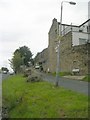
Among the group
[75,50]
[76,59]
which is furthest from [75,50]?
[76,59]

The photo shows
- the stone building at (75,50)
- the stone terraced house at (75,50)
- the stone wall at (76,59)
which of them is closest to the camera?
the stone wall at (76,59)

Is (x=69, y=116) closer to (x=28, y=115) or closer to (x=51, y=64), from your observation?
(x=28, y=115)

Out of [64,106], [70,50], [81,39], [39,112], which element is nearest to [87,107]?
[64,106]

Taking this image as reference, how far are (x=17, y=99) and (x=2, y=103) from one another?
1170mm

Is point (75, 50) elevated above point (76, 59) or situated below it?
above

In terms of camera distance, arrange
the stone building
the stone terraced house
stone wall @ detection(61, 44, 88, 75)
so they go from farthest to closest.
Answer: the stone building → the stone terraced house → stone wall @ detection(61, 44, 88, 75)

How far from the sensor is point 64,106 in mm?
15102

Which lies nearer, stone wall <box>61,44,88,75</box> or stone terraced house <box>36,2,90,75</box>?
stone wall <box>61,44,88,75</box>

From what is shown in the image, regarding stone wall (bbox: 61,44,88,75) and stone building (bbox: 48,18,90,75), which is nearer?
stone wall (bbox: 61,44,88,75)

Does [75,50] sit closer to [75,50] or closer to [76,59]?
[75,50]

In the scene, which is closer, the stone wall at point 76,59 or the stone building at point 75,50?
the stone wall at point 76,59

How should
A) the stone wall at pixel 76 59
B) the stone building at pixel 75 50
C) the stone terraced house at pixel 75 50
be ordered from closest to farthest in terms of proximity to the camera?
the stone wall at pixel 76 59 → the stone terraced house at pixel 75 50 → the stone building at pixel 75 50

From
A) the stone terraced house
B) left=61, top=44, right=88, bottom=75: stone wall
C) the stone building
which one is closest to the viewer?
left=61, top=44, right=88, bottom=75: stone wall

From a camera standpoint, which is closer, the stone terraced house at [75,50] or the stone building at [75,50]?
the stone terraced house at [75,50]
